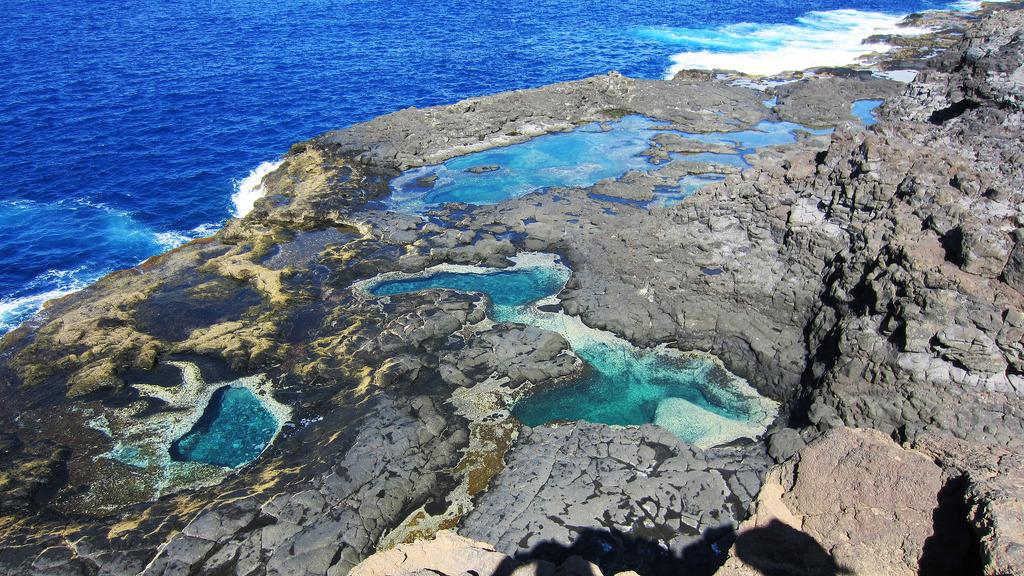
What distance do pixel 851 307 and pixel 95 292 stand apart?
31807mm

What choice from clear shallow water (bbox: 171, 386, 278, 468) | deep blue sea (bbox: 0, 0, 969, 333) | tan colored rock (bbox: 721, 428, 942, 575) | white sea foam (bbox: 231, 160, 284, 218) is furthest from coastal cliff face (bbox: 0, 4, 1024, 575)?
deep blue sea (bbox: 0, 0, 969, 333)

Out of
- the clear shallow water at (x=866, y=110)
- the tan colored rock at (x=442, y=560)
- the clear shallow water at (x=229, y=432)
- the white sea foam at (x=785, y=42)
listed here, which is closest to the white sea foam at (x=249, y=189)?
the clear shallow water at (x=229, y=432)

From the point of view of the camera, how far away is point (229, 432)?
70.2ft

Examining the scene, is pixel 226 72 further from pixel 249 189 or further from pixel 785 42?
pixel 785 42

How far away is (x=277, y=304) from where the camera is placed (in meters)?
27.0

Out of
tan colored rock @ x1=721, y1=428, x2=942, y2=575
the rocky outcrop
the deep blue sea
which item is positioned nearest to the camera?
the rocky outcrop

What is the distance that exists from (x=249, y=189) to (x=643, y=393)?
30.6 m

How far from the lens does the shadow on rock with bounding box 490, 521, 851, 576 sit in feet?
49.3

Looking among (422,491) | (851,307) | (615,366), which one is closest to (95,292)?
(422,491)

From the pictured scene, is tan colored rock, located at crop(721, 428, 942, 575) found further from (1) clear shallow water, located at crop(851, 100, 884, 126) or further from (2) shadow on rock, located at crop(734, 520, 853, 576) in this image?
(1) clear shallow water, located at crop(851, 100, 884, 126)

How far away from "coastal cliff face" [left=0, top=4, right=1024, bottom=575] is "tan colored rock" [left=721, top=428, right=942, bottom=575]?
0.24 feet

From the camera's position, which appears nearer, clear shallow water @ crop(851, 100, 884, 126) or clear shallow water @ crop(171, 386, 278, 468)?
clear shallow water @ crop(171, 386, 278, 468)

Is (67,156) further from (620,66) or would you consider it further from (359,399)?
(620,66)

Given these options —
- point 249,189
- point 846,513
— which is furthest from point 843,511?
point 249,189
